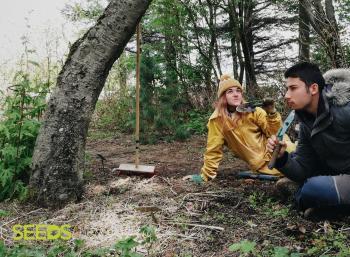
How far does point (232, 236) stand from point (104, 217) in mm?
1159

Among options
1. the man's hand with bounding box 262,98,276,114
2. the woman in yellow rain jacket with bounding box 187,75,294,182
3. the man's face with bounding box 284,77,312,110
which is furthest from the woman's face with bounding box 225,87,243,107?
the man's face with bounding box 284,77,312,110

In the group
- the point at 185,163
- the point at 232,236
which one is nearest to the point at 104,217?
the point at 232,236

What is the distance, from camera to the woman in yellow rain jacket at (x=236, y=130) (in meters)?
4.57

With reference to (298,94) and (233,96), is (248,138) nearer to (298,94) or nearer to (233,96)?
(233,96)

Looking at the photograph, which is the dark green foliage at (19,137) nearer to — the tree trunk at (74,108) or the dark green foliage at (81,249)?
the tree trunk at (74,108)

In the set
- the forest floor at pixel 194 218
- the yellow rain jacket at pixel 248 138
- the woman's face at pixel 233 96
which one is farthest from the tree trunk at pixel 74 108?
the yellow rain jacket at pixel 248 138

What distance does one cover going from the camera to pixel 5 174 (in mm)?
3883

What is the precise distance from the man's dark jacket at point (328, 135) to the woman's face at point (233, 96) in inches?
46.6

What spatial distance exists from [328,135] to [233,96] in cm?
156

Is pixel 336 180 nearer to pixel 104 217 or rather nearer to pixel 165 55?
pixel 104 217

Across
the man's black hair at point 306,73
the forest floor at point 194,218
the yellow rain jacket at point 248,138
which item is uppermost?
the man's black hair at point 306,73

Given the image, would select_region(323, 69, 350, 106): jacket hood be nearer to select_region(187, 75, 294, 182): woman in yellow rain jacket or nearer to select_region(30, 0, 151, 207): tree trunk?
select_region(187, 75, 294, 182): woman in yellow rain jacket

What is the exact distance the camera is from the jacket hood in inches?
124

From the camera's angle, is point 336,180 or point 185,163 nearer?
point 336,180
